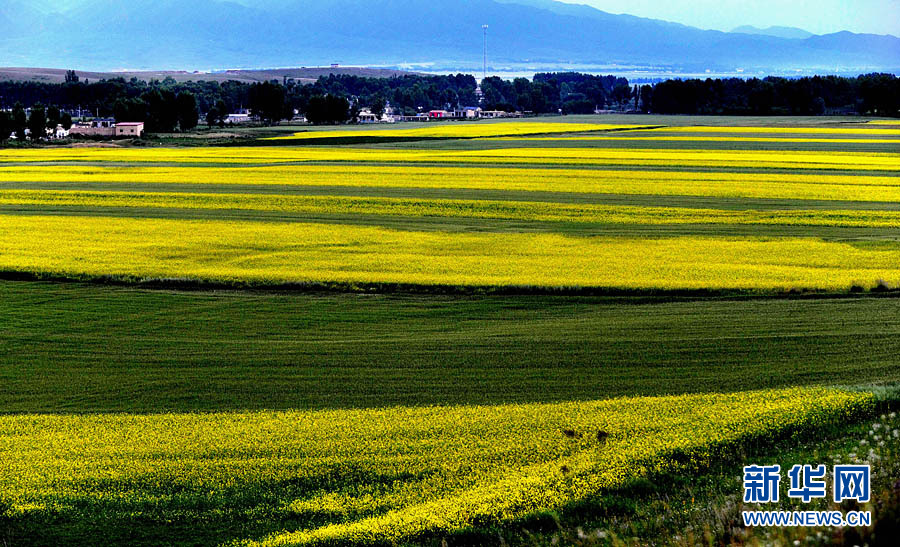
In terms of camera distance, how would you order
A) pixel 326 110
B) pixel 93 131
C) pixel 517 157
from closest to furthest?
1. pixel 517 157
2. pixel 93 131
3. pixel 326 110

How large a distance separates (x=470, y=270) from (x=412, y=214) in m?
11.4

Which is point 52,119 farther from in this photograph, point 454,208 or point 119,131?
point 454,208

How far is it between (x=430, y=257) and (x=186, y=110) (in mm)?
93972

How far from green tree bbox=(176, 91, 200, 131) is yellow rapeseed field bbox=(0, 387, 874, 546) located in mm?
104951

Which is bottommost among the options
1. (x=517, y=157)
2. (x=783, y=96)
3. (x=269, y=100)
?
(x=517, y=157)

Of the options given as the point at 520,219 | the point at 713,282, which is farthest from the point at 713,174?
the point at 713,282

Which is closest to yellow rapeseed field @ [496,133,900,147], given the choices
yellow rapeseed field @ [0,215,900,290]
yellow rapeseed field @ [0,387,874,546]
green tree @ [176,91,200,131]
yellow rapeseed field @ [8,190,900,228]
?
yellow rapeseed field @ [8,190,900,228]

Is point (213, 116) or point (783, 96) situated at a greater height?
point (783, 96)

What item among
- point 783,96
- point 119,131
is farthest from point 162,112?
point 783,96

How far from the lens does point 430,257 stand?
95.8 ft

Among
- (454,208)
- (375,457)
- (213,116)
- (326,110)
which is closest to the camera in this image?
(375,457)

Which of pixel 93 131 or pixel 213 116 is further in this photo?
pixel 213 116

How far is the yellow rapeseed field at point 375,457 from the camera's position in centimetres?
1225

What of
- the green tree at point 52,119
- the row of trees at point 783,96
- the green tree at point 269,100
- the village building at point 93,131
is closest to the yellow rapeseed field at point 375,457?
the village building at point 93,131
